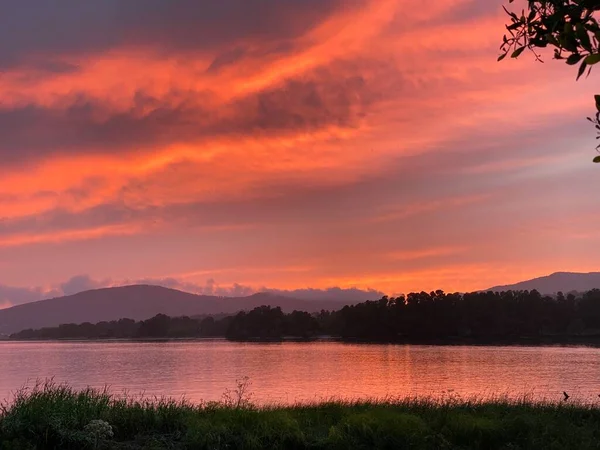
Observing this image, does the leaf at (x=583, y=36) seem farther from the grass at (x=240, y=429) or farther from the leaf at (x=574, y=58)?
the grass at (x=240, y=429)

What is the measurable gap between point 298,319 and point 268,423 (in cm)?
17321

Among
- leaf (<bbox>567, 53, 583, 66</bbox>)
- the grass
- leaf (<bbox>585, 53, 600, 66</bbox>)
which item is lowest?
the grass

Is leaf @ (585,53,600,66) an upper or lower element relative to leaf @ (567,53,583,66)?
lower

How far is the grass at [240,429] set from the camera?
12.6 metres

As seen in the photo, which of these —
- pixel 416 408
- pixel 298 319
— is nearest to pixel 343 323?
pixel 298 319

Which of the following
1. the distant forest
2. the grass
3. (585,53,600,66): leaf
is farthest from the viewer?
the distant forest

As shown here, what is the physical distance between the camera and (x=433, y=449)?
13141 mm

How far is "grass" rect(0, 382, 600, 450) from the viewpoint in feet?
41.4

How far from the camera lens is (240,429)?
13.7m

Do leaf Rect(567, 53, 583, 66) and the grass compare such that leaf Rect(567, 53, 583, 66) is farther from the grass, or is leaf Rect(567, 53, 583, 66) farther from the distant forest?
the distant forest

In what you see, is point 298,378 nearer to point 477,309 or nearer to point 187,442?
point 187,442

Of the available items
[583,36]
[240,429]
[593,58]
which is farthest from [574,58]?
[240,429]

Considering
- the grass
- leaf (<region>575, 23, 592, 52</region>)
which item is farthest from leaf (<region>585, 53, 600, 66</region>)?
the grass

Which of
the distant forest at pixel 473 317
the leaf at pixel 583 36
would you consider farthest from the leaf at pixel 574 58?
the distant forest at pixel 473 317
